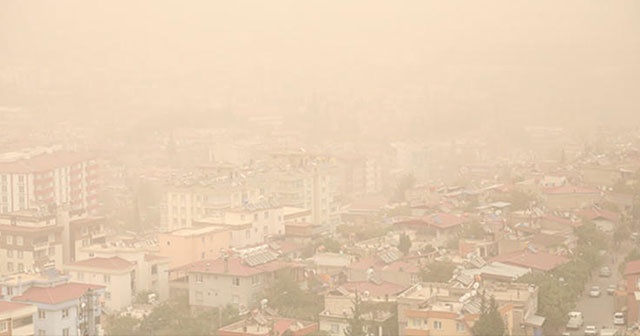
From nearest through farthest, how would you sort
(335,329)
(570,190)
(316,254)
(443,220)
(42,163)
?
(335,329)
(316,254)
(443,220)
(570,190)
(42,163)

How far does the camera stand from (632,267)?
10.5 m

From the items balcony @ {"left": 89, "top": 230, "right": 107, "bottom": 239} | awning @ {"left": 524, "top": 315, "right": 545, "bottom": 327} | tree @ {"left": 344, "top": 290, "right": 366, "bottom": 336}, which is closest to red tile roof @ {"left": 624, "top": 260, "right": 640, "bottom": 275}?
awning @ {"left": 524, "top": 315, "right": 545, "bottom": 327}

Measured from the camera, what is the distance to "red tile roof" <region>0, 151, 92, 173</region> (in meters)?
17.5

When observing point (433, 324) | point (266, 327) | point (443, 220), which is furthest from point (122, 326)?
point (443, 220)

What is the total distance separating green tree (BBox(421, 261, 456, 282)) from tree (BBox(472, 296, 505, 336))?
6.93 ft

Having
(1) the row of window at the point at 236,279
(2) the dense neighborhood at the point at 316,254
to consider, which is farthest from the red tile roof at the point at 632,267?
(1) the row of window at the point at 236,279

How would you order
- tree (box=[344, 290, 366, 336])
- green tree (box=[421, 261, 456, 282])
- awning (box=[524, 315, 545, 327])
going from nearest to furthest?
tree (box=[344, 290, 366, 336]) < awning (box=[524, 315, 545, 327]) < green tree (box=[421, 261, 456, 282])

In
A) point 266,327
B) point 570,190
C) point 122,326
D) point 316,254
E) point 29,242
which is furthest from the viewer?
point 570,190

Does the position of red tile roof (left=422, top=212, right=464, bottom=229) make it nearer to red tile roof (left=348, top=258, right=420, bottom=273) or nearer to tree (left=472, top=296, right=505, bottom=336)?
red tile roof (left=348, top=258, right=420, bottom=273)

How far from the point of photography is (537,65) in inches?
1895

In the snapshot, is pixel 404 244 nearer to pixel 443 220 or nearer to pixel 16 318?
pixel 443 220

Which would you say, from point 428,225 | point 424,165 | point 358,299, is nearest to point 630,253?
point 428,225

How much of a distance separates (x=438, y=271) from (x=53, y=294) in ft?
10.7

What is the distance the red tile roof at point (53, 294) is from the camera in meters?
8.30
